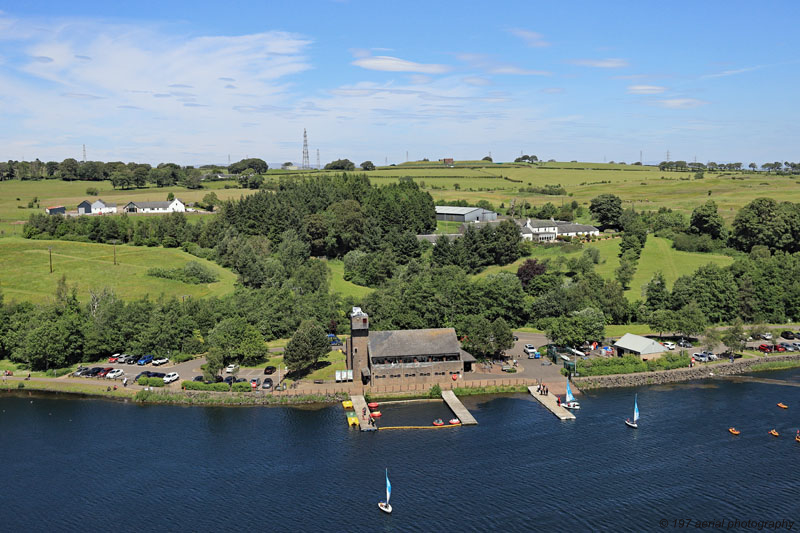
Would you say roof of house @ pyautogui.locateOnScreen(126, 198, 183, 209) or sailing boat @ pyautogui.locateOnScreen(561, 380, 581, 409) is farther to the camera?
roof of house @ pyautogui.locateOnScreen(126, 198, 183, 209)

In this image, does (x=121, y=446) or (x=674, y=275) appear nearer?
(x=121, y=446)

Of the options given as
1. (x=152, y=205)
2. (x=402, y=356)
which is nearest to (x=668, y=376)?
(x=402, y=356)

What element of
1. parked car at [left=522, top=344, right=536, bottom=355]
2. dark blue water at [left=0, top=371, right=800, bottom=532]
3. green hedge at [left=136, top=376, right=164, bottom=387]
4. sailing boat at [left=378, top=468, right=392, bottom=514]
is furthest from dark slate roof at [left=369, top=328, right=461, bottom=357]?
sailing boat at [left=378, top=468, right=392, bottom=514]

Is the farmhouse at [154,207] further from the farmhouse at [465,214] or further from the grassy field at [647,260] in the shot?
the grassy field at [647,260]

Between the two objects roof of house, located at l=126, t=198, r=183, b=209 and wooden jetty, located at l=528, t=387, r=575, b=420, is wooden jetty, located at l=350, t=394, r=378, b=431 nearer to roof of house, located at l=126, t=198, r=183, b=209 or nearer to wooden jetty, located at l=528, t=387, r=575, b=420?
wooden jetty, located at l=528, t=387, r=575, b=420

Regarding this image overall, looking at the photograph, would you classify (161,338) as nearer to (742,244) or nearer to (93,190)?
(742,244)

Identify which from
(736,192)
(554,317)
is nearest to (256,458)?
(554,317)
